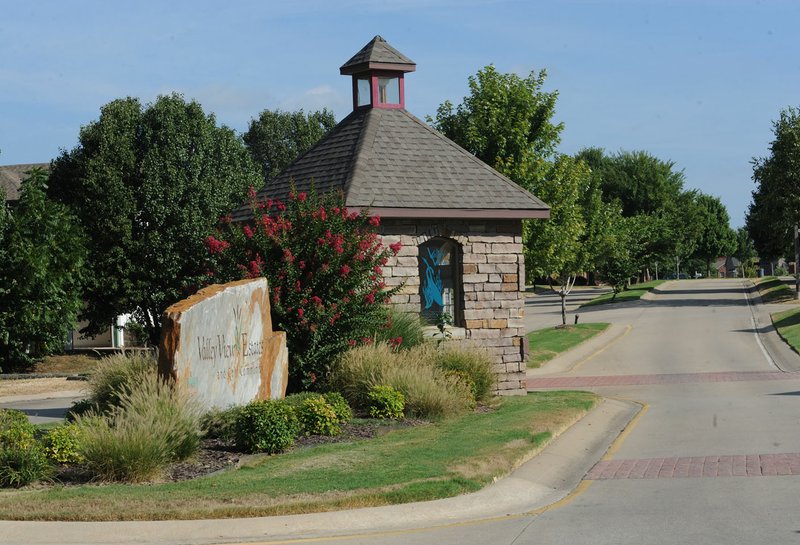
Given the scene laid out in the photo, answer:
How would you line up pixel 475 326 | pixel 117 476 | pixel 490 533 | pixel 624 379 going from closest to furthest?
pixel 490 533, pixel 117 476, pixel 475 326, pixel 624 379

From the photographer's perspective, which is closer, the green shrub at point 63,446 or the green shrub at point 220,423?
the green shrub at point 63,446

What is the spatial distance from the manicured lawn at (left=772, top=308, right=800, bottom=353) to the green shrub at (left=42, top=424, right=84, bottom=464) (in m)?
26.2

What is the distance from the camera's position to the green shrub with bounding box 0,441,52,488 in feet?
36.7

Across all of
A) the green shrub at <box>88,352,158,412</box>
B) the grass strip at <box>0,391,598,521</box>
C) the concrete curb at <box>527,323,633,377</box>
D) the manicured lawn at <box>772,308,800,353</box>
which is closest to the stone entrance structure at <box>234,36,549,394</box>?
the green shrub at <box>88,352,158,412</box>

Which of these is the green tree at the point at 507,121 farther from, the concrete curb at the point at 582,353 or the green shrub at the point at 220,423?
the green shrub at the point at 220,423

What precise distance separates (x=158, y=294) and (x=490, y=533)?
1082 inches

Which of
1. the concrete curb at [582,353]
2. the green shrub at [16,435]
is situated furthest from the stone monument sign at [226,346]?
the concrete curb at [582,353]

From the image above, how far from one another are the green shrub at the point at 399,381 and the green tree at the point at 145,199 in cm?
1847

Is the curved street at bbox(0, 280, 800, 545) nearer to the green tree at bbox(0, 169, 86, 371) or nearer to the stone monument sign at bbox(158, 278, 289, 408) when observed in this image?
the stone monument sign at bbox(158, 278, 289, 408)

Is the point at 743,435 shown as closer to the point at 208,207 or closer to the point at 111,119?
the point at 208,207

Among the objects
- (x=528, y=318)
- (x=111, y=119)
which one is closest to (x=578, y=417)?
(x=111, y=119)

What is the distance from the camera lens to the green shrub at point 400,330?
18297 mm

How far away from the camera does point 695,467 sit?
12.6 meters

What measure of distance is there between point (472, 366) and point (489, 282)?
3045mm
